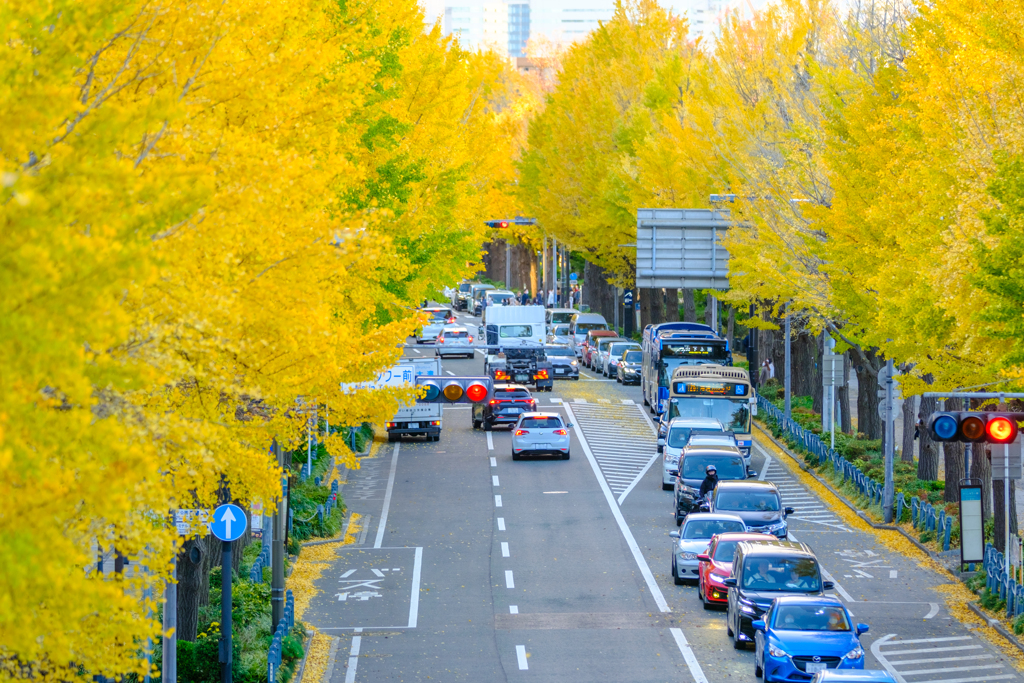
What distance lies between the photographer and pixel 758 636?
70.2 ft

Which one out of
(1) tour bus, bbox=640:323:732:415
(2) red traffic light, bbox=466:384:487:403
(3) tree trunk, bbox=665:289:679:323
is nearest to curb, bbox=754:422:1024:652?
(1) tour bus, bbox=640:323:732:415

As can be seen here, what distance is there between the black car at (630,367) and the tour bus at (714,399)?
56.3 ft

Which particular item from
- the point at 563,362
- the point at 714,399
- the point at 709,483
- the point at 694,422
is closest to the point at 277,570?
the point at 709,483

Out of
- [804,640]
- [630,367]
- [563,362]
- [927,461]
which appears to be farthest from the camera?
[563,362]

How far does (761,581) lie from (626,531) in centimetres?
1012

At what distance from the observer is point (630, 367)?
61812mm

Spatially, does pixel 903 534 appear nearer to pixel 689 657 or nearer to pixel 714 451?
pixel 714 451

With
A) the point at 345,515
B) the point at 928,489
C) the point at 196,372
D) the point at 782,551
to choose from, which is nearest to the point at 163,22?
the point at 196,372

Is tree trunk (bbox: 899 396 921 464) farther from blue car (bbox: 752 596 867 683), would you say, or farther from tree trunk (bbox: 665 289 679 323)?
tree trunk (bbox: 665 289 679 323)

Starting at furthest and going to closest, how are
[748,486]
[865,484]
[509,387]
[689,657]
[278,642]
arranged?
[509,387], [865,484], [748,486], [689,657], [278,642]

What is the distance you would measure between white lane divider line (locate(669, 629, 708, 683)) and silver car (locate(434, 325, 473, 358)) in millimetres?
46143

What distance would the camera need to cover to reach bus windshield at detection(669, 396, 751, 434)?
43062mm

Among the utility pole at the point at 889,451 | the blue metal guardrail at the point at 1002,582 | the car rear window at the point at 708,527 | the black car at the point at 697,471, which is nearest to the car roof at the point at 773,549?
the car rear window at the point at 708,527

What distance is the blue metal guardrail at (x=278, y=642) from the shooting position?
19.9 m
